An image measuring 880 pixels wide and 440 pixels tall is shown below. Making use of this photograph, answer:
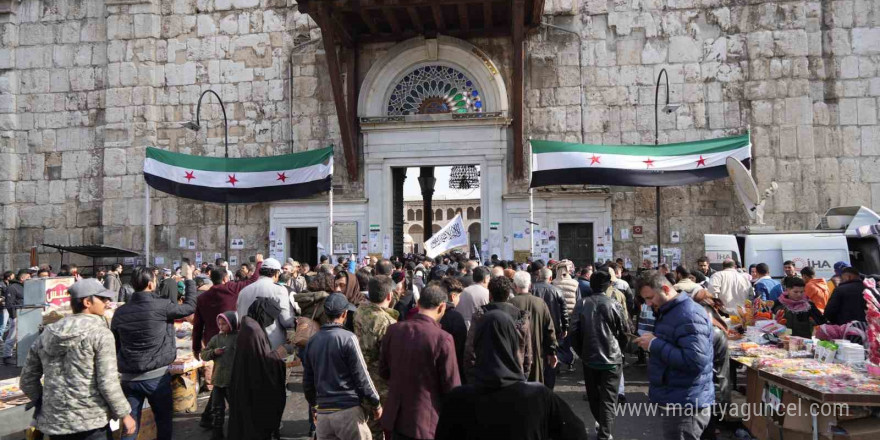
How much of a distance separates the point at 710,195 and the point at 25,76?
2019 cm

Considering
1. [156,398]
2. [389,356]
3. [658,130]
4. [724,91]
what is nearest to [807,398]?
[389,356]

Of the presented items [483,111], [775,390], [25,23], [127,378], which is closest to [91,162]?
[25,23]

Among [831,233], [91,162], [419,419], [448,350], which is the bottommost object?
[419,419]

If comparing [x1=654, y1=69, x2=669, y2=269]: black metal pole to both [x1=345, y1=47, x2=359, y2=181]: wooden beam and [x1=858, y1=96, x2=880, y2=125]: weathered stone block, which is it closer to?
[x1=858, y1=96, x2=880, y2=125]: weathered stone block

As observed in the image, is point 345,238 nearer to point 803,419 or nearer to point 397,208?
point 397,208

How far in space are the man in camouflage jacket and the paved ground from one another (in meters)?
1.93

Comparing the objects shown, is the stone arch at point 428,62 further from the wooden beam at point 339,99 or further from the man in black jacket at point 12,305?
the man in black jacket at point 12,305

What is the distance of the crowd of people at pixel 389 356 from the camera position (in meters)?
3.05

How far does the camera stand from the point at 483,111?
15.3 metres

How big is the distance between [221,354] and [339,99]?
10148mm

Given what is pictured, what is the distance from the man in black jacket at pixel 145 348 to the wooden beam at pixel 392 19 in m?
10.7

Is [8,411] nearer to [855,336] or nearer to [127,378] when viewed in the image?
[127,378]

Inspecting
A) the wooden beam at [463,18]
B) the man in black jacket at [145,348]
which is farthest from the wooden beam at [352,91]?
the man in black jacket at [145,348]

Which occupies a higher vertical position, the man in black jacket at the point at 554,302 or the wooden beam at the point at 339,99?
the wooden beam at the point at 339,99
